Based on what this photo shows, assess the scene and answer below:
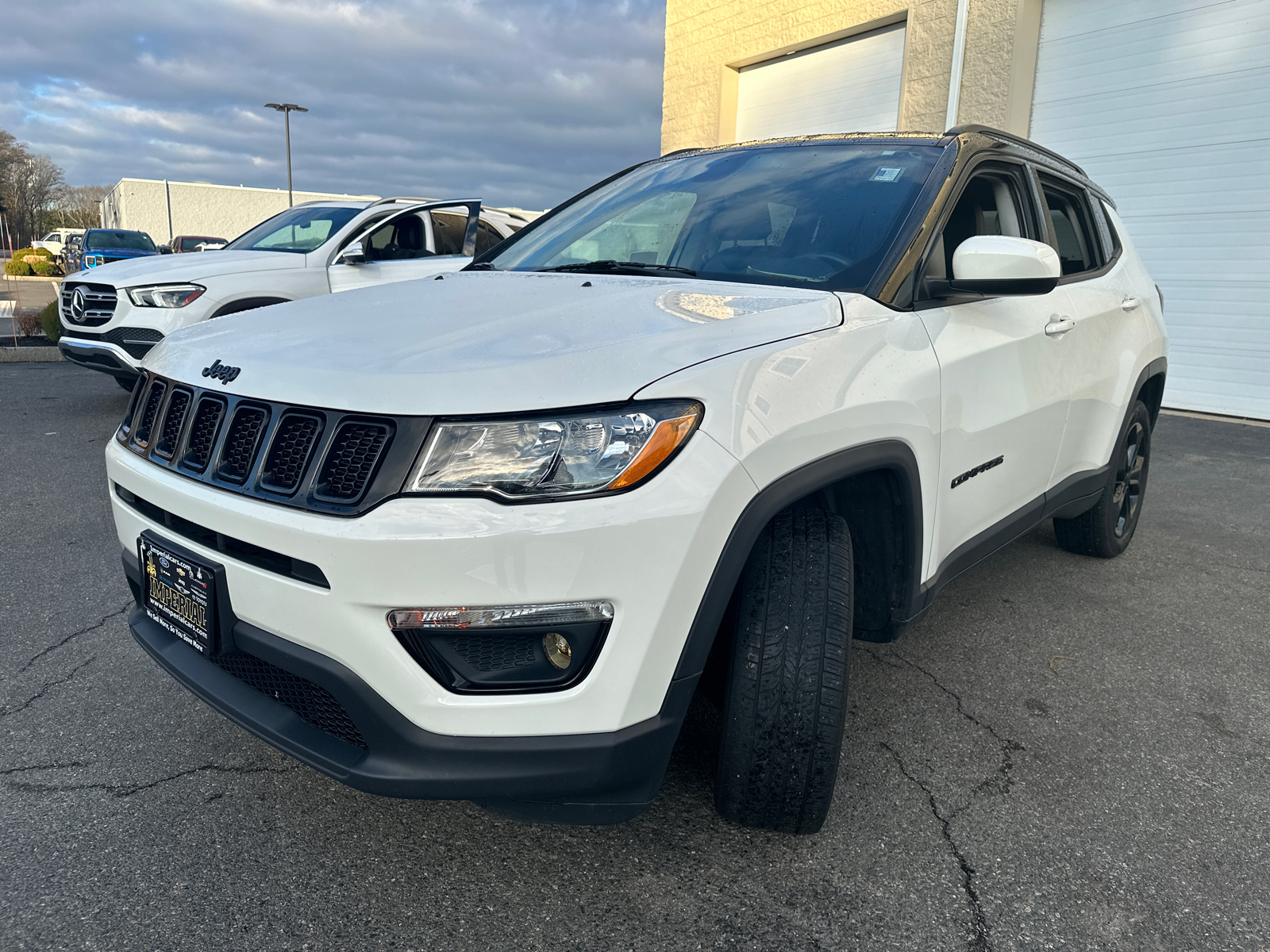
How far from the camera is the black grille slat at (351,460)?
5.03 ft

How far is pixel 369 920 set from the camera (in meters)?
1.72

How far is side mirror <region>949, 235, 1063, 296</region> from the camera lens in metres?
2.18

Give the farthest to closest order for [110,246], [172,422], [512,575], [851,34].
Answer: [110,246] → [851,34] → [172,422] → [512,575]

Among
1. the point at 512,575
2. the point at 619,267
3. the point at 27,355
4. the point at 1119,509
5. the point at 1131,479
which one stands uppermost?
the point at 619,267

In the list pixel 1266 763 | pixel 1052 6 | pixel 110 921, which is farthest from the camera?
pixel 1052 6

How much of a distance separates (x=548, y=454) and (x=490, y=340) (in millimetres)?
347

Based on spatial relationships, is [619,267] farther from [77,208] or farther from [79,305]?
[77,208]

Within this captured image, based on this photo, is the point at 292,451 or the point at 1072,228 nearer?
the point at 292,451

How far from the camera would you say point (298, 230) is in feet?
23.6

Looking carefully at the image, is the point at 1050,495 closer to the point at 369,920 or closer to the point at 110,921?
the point at 369,920

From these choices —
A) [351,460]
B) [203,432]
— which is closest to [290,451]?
[351,460]

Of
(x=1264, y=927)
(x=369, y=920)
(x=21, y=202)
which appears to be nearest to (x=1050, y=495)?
(x=1264, y=927)

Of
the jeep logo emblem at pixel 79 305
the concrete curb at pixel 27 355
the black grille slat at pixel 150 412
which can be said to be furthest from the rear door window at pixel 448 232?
the concrete curb at pixel 27 355

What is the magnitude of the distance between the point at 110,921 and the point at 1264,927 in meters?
2.27
